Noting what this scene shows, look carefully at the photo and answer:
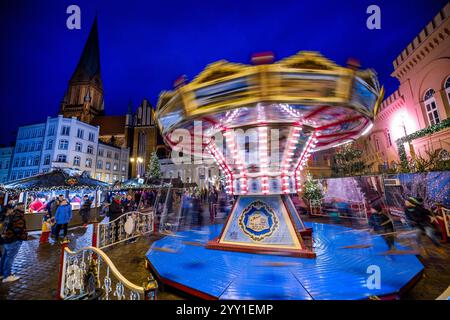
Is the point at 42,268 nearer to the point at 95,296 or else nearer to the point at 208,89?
the point at 95,296

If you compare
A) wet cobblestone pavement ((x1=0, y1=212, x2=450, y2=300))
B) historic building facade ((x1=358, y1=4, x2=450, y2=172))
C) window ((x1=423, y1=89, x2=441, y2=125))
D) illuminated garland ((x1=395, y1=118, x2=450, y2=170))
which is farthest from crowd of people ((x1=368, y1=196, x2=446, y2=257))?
window ((x1=423, y1=89, x2=441, y2=125))

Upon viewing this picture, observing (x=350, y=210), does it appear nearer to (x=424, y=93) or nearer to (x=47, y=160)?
(x=424, y=93)

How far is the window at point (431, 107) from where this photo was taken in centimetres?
1308

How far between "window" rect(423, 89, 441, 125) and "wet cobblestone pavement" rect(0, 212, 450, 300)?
461 inches

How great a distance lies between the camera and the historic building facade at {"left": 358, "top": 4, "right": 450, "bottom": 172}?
11797mm

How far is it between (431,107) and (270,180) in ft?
50.6

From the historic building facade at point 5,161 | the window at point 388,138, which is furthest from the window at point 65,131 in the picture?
the window at point 388,138

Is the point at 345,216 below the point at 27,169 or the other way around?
below

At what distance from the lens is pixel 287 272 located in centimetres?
375

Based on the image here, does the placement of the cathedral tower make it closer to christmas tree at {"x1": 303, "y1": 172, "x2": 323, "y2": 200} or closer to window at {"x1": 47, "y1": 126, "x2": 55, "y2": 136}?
window at {"x1": 47, "y1": 126, "x2": 55, "y2": 136}
